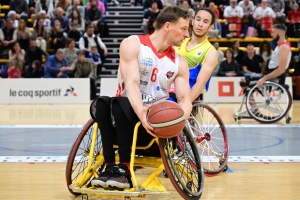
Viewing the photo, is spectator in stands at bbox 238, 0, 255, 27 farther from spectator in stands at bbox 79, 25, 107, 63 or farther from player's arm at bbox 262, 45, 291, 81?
player's arm at bbox 262, 45, 291, 81

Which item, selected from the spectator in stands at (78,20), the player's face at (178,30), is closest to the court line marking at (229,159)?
the player's face at (178,30)

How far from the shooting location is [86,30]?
51.4 ft

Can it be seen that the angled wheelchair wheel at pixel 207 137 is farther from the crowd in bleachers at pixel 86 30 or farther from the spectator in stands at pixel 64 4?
the spectator in stands at pixel 64 4

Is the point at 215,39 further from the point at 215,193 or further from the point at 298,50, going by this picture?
the point at 215,193

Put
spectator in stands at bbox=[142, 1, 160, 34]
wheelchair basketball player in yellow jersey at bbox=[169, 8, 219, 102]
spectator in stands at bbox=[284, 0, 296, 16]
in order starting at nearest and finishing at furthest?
1. wheelchair basketball player in yellow jersey at bbox=[169, 8, 219, 102]
2. spectator in stands at bbox=[142, 1, 160, 34]
3. spectator in stands at bbox=[284, 0, 296, 16]

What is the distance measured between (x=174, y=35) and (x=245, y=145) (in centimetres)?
311

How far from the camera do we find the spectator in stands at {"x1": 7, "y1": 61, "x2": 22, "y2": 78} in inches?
560

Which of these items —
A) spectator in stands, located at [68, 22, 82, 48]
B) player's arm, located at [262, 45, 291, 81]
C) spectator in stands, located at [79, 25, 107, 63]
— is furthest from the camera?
spectator in stands, located at [68, 22, 82, 48]

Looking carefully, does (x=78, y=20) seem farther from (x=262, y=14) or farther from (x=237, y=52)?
(x=262, y=14)

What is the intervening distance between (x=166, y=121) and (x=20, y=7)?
1386 cm

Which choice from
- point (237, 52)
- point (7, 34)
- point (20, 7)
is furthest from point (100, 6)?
point (237, 52)

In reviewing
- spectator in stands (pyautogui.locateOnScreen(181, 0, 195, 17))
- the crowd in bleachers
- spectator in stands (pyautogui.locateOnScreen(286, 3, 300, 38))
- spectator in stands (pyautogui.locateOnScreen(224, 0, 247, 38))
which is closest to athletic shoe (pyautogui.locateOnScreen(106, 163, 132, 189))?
the crowd in bleachers

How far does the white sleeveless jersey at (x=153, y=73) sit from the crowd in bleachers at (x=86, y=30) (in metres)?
9.66

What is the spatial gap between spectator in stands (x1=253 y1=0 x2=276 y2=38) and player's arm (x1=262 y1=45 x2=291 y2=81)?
287 inches
